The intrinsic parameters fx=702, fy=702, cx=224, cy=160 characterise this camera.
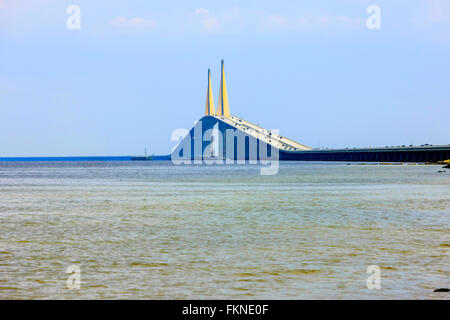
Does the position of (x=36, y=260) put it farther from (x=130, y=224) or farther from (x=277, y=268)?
(x=130, y=224)

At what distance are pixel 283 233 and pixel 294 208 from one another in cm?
868

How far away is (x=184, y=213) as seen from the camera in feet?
77.0

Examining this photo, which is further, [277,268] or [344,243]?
[344,243]

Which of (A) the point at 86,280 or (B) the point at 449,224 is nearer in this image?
(A) the point at 86,280

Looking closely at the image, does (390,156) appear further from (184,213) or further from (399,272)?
(399,272)

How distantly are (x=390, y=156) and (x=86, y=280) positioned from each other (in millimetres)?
143127

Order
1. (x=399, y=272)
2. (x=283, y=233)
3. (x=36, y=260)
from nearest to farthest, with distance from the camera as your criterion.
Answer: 1. (x=399, y=272)
2. (x=36, y=260)
3. (x=283, y=233)

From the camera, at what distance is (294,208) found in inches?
1009

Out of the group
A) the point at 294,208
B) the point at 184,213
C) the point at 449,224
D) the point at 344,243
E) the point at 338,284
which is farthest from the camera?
the point at 294,208
